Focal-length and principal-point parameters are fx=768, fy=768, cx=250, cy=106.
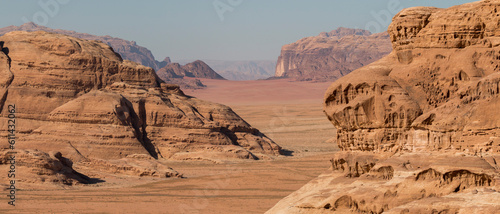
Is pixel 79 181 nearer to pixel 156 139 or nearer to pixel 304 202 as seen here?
pixel 156 139

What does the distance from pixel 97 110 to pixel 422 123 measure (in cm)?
2841

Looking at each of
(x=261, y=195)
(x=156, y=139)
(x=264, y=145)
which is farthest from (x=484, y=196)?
(x=264, y=145)

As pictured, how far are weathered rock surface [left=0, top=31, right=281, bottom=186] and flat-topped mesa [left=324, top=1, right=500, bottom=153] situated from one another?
22119 mm

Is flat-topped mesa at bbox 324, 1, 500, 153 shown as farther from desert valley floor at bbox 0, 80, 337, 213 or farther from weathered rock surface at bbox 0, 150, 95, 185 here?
weathered rock surface at bbox 0, 150, 95, 185

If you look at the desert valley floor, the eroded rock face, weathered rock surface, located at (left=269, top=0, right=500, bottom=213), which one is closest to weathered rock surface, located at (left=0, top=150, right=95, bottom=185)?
the desert valley floor

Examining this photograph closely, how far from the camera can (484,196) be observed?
14.9 metres

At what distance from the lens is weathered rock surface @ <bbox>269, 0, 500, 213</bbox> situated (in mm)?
15812

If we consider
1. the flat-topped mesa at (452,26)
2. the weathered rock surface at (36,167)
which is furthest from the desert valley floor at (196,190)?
the flat-topped mesa at (452,26)

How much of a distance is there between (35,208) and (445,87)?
630 inches

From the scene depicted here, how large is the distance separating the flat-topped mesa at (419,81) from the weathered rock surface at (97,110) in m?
22.1

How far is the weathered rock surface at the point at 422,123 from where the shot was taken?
15.8 metres

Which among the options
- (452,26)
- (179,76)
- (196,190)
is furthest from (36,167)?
(179,76)

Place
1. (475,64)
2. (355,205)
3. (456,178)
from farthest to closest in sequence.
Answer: (475,64) → (355,205) → (456,178)

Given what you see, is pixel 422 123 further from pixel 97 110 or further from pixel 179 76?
pixel 179 76
